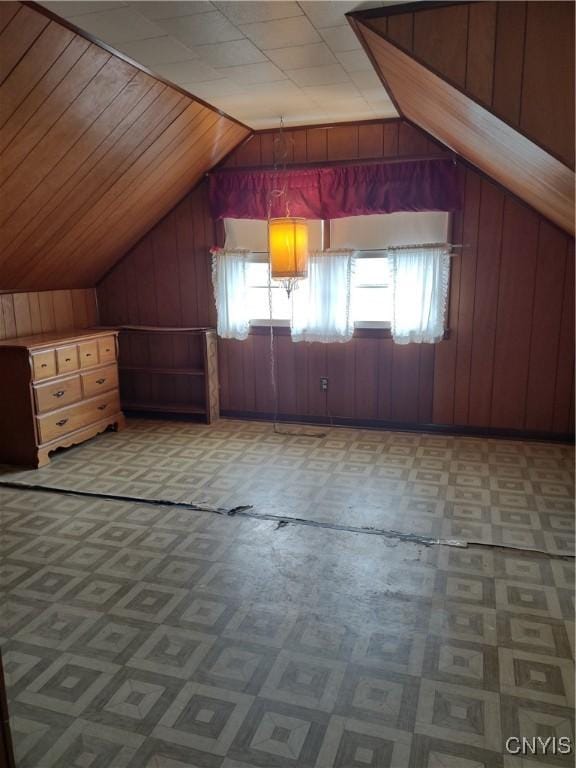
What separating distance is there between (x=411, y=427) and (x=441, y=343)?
29.5 inches

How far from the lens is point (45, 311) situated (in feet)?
15.6

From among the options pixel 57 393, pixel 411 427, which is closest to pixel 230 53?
pixel 57 393

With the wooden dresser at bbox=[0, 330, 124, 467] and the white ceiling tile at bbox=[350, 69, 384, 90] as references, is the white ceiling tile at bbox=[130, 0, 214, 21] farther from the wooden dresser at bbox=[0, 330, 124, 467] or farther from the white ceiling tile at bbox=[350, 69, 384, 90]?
the wooden dresser at bbox=[0, 330, 124, 467]

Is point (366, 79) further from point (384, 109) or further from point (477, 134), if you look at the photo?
point (477, 134)

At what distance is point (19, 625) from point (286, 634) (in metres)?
1.06

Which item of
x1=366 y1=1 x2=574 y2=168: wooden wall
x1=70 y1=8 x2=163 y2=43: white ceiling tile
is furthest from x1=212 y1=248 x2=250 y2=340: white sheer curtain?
x1=366 y1=1 x2=574 y2=168: wooden wall

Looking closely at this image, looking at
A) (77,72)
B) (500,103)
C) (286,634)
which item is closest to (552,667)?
(286,634)

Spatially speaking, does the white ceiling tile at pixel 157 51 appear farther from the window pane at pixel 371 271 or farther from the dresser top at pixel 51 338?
the window pane at pixel 371 271

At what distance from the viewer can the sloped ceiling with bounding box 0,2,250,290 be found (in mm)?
2674

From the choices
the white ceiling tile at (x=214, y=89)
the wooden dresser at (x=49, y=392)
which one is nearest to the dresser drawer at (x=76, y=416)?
the wooden dresser at (x=49, y=392)

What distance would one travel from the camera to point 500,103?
2008 mm

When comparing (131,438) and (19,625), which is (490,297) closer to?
(131,438)

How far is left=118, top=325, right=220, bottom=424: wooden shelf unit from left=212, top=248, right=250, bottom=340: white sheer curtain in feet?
0.71

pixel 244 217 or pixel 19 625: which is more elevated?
pixel 244 217
